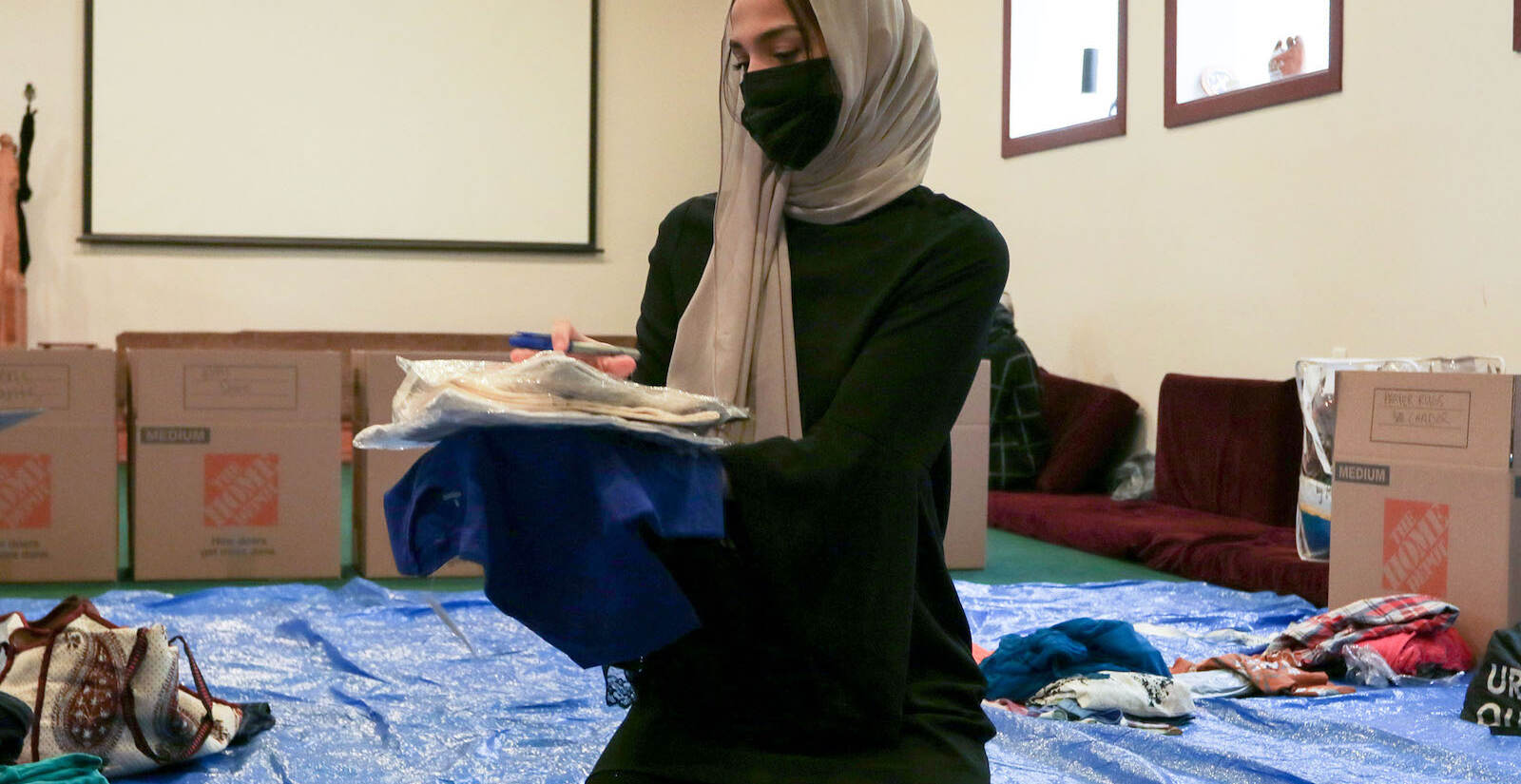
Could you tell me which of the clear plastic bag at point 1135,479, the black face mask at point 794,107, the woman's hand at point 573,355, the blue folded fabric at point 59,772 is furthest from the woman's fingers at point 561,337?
the clear plastic bag at point 1135,479

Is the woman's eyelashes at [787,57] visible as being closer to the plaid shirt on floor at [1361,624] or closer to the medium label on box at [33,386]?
the plaid shirt on floor at [1361,624]

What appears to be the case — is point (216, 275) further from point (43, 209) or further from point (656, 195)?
point (656, 195)

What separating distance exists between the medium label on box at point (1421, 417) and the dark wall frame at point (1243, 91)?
5.56ft

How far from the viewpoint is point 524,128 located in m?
8.41

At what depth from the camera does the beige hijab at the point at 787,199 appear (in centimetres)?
121

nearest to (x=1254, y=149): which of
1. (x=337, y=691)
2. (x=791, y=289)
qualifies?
(x=337, y=691)

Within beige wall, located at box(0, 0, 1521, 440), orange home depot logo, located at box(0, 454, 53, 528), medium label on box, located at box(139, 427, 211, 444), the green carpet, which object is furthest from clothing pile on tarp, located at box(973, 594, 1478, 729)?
orange home depot logo, located at box(0, 454, 53, 528)

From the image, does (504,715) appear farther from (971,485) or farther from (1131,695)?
(971,485)

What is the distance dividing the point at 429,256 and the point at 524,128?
94 centimetres

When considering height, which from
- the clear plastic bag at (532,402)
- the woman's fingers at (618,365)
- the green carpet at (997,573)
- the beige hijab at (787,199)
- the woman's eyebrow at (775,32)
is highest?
the woman's eyebrow at (775,32)

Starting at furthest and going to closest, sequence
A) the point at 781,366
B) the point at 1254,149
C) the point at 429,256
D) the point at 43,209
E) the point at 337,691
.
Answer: the point at 429,256, the point at 43,209, the point at 1254,149, the point at 337,691, the point at 781,366

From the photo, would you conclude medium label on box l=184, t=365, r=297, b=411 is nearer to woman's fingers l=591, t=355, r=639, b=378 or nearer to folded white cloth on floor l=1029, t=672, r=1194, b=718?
folded white cloth on floor l=1029, t=672, r=1194, b=718

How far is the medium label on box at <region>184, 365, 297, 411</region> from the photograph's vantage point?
3.98m

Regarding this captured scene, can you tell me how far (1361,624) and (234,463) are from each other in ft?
9.60
